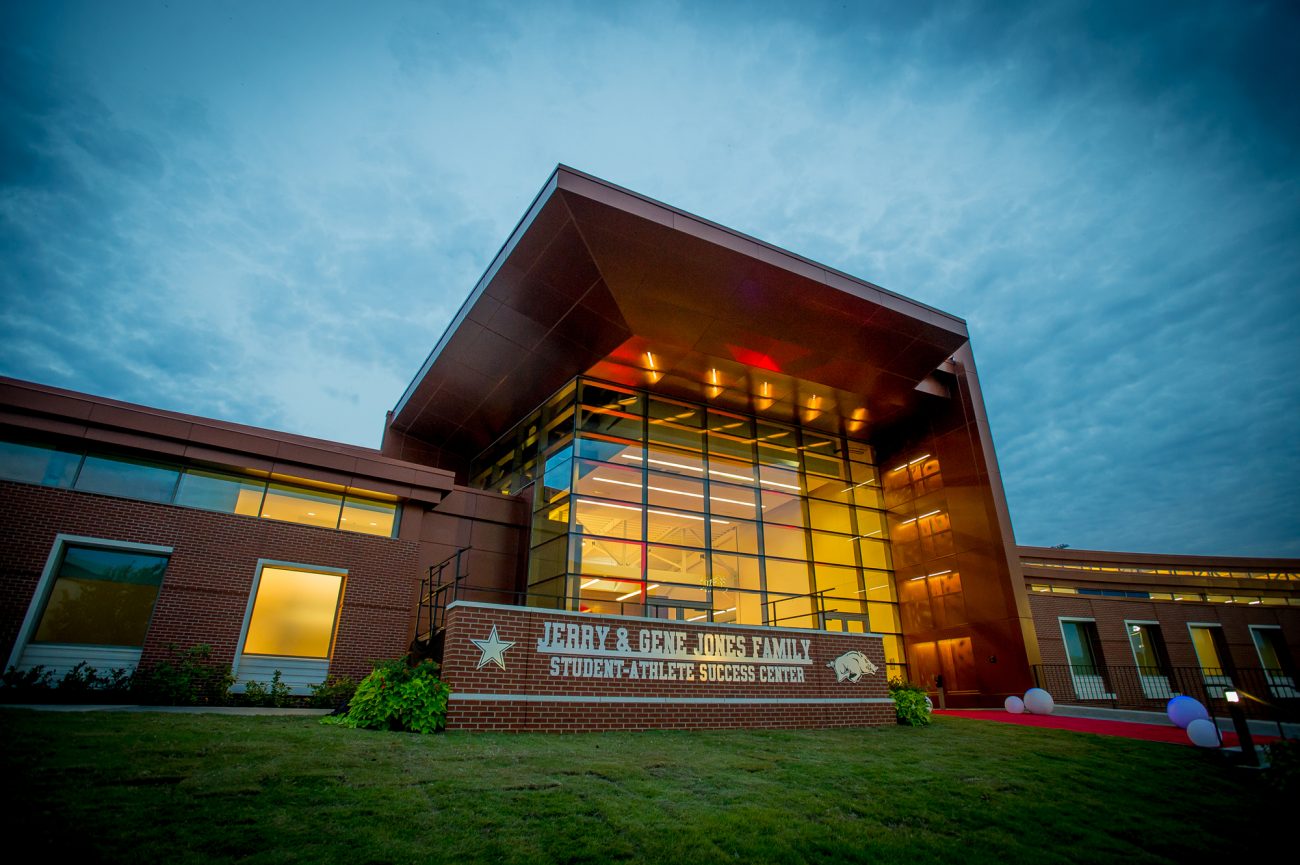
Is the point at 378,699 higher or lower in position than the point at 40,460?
lower

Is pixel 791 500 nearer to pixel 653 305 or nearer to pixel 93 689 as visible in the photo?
pixel 653 305

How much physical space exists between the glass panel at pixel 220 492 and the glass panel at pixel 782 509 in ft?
48.6

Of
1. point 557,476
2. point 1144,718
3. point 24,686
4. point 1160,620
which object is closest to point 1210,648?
point 1160,620

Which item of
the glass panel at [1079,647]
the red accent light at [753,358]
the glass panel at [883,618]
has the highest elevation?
the red accent light at [753,358]

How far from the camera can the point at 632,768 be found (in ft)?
24.4

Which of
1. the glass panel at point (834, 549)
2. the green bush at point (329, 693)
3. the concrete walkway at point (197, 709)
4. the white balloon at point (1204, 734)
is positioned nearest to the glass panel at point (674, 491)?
the glass panel at point (834, 549)

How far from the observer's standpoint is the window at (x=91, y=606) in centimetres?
1241

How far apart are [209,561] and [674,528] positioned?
11.9 meters

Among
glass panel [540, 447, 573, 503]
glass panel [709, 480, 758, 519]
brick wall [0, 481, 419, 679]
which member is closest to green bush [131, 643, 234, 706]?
brick wall [0, 481, 419, 679]

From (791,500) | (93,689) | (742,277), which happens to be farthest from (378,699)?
(791,500)

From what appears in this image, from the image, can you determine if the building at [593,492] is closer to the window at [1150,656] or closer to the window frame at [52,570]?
the window frame at [52,570]

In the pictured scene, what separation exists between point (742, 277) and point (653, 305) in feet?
7.88

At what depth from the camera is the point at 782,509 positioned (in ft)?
72.5

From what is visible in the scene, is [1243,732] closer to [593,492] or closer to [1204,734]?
[1204,734]
